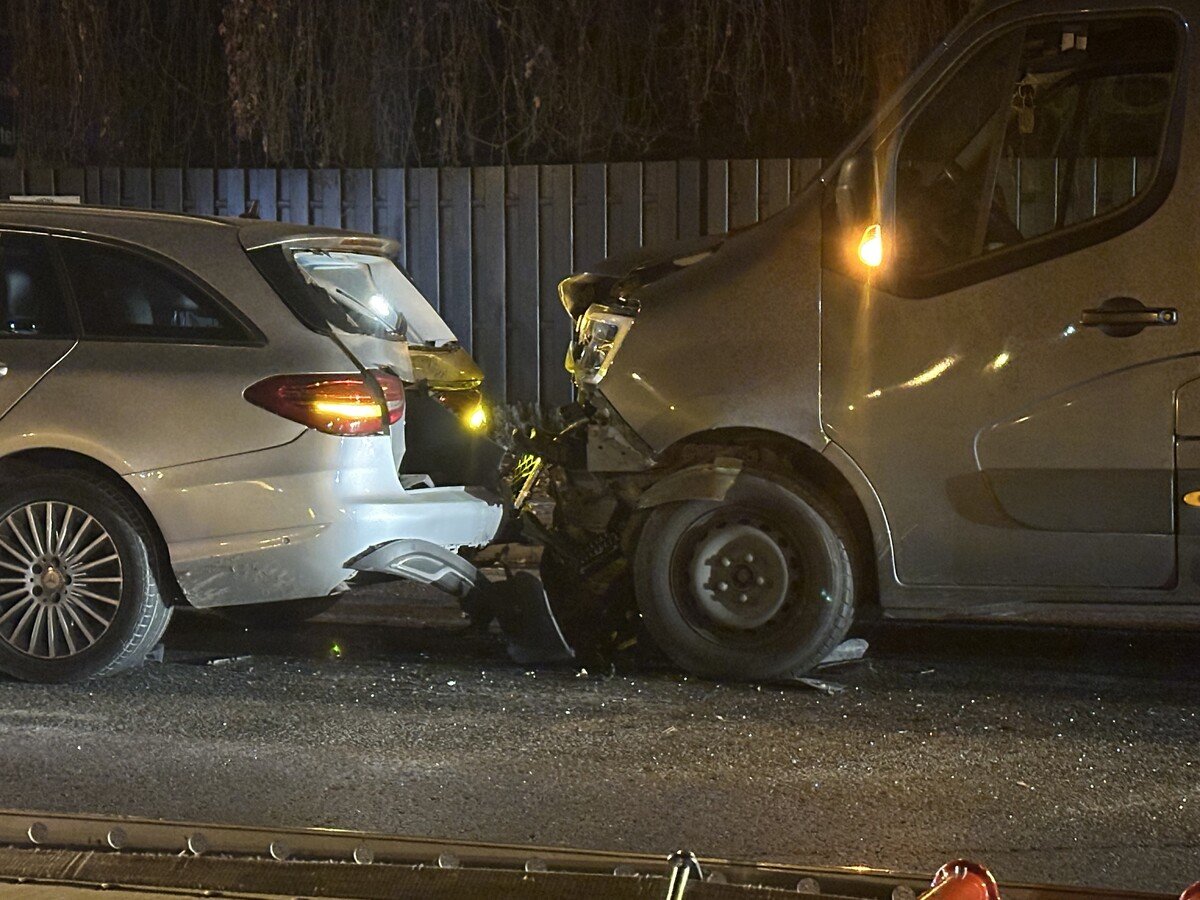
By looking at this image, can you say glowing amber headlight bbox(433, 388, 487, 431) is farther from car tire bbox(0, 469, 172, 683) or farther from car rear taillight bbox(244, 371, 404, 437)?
car tire bbox(0, 469, 172, 683)

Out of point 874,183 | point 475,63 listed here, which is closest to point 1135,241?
point 874,183

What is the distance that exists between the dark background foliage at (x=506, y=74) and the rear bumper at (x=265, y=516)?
25.4ft

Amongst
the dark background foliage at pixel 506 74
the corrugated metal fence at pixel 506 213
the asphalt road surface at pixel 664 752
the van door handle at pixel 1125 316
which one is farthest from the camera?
the dark background foliage at pixel 506 74

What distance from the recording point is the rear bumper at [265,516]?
6.14 m

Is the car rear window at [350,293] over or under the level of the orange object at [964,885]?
over

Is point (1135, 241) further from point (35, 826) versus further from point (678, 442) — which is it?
point (35, 826)

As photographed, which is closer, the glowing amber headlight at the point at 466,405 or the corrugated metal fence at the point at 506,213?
the glowing amber headlight at the point at 466,405

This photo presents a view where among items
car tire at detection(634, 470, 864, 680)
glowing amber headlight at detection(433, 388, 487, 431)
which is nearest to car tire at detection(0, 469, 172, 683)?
glowing amber headlight at detection(433, 388, 487, 431)

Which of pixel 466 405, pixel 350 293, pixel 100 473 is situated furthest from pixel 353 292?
pixel 100 473

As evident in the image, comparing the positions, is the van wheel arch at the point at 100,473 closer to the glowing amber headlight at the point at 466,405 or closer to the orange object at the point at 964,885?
the glowing amber headlight at the point at 466,405

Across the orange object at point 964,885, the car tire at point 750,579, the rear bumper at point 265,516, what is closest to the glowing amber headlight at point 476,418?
the rear bumper at point 265,516

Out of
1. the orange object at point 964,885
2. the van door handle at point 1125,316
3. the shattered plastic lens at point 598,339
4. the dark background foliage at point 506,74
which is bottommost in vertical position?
the orange object at point 964,885

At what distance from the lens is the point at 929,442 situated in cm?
594

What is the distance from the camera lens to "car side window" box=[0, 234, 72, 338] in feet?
21.0
